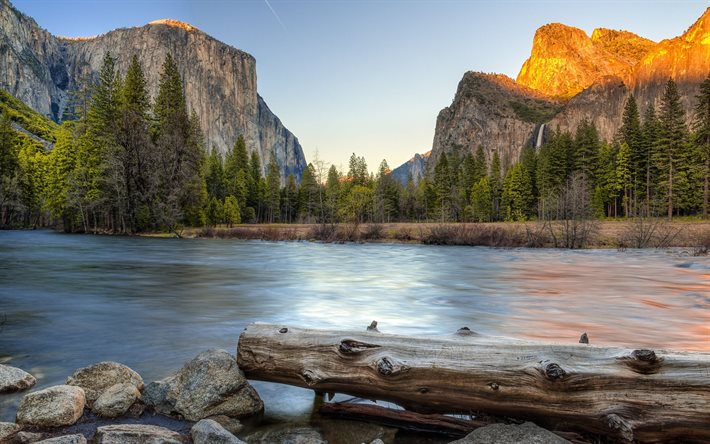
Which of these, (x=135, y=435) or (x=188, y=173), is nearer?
(x=135, y=435)

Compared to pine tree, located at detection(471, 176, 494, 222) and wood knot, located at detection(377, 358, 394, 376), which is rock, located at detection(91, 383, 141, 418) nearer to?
wood knot, located at detection(377, 358, 394, 376)

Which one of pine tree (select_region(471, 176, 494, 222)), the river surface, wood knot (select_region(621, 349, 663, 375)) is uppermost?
pine tree (select_region(471, 176, 494, 222))

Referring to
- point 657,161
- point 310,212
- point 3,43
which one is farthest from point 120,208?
point 3,43

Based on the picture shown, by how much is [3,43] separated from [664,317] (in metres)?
233

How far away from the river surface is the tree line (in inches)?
635

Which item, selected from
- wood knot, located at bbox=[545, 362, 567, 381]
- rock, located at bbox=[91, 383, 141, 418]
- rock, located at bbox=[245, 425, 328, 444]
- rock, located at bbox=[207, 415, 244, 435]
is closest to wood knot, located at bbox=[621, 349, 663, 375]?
wood knot, located at bbox=[545, 362, 567, 381]

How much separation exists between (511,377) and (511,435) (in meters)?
0.44

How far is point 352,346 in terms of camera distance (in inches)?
169

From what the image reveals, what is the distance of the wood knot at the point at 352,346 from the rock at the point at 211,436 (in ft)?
3.81

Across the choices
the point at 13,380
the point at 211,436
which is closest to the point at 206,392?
the point at 211,436

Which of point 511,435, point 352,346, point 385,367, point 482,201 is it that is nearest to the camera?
point 511,435

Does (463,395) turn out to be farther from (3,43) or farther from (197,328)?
(3,43)

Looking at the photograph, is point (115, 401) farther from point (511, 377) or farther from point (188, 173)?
A: point (188, 173)

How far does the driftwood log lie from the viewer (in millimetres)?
3357
